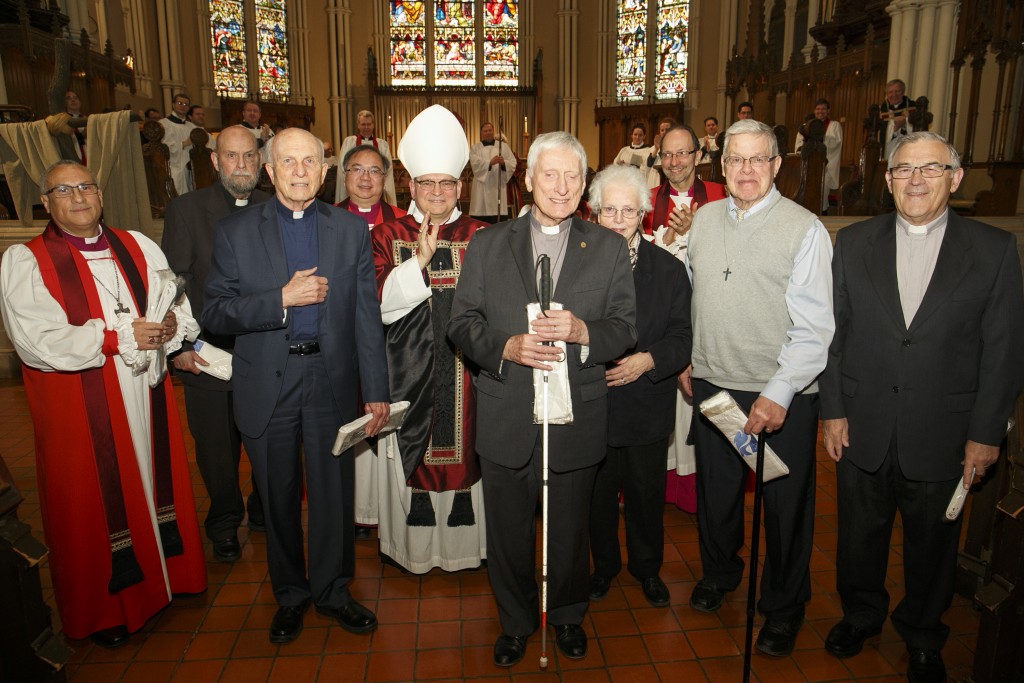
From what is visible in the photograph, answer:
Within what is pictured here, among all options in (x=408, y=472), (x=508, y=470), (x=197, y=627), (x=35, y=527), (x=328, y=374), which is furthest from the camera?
(x=35, y=527)

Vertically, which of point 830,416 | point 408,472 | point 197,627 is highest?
point 830,416

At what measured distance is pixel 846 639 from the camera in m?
2.65

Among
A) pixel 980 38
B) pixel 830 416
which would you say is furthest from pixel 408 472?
pixel 980 38

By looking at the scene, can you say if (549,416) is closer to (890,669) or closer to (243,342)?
(243,342)

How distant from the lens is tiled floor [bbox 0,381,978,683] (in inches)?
102

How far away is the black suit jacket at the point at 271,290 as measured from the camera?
258 cm

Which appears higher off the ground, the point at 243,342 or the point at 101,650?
the point at 243,342

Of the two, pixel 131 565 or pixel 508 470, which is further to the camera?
pixel 131 565

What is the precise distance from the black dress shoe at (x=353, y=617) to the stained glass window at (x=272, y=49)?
16798 millimetres

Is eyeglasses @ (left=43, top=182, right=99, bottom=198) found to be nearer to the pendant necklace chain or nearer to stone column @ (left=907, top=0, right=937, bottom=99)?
the pendant necklace chain

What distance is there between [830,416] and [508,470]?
1153 millimetres

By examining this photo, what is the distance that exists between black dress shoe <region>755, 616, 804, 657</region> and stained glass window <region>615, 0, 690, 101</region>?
16.3 meters

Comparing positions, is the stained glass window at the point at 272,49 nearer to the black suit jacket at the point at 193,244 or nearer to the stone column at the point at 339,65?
the stone column at the point at 339,65

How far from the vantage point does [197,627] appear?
9.42ft
